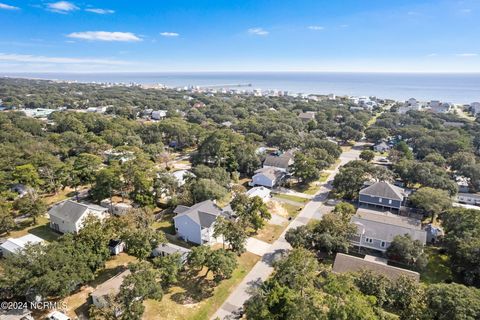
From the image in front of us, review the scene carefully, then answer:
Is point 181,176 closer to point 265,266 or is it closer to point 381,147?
point 265,266

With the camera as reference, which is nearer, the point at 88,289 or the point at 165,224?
the point at 88,289

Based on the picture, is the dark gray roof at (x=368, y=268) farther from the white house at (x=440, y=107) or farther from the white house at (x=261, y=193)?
the white house at (x=440, y=107)

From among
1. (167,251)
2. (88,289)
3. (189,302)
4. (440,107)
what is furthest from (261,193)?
(440,107)

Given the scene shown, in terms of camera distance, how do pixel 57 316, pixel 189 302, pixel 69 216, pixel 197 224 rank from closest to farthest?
pixel 57 316
pixel 189 302
pixel 197 224
pixel 69 216

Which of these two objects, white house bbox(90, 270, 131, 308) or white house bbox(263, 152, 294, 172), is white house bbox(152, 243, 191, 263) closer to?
white house bbox(90, 270, 131, 308)

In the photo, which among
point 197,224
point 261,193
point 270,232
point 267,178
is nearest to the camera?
point 197,224

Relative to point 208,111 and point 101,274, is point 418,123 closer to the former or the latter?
point 208,111

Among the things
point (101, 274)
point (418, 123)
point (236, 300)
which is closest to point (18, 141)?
point (101, 274)

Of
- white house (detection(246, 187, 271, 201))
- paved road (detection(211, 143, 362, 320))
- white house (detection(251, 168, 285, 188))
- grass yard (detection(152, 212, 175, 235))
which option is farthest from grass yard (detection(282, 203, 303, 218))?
grass yard (detection(152, 212, 175, 235))
